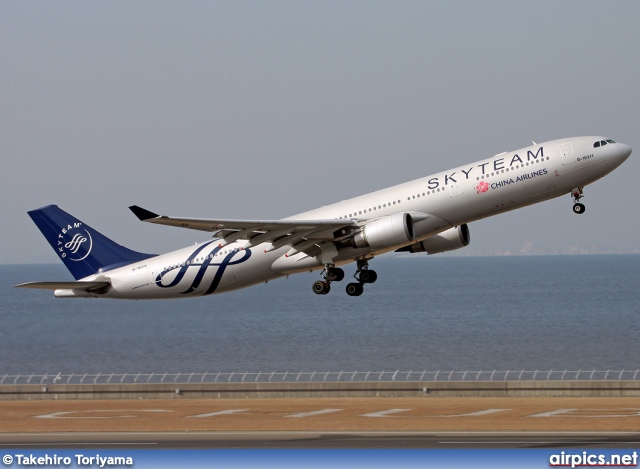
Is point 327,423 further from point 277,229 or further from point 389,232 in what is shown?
point 389,232

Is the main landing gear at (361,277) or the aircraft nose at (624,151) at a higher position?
the aircraft nose at (624,151)

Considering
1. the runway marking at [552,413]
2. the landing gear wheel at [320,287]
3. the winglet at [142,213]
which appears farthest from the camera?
the runway marking at [552,413]

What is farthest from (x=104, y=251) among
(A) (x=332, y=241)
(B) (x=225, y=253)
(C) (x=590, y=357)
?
(C) (x=590, y=357)

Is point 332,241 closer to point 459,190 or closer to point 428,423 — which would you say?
point 459,190

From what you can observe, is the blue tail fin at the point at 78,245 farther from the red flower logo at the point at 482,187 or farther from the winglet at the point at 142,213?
the red flower logo at the point at 482,187

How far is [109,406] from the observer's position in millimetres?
69438

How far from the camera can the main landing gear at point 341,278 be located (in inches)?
2136

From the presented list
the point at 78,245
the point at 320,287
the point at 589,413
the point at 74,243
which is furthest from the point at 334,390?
the point at 74,243

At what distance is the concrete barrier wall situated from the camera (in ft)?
218

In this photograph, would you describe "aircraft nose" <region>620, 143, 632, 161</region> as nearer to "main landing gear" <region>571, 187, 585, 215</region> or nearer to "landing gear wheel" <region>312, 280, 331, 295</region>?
"main landing gear" <region>571, 187, 585, 215</region>

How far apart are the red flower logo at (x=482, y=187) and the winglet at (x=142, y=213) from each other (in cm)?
1583

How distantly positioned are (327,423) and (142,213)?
58.9ft

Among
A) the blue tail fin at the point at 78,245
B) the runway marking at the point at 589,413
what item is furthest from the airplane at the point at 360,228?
the runway marking at the point at 589,413

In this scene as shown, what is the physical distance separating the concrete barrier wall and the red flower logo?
22206mm
